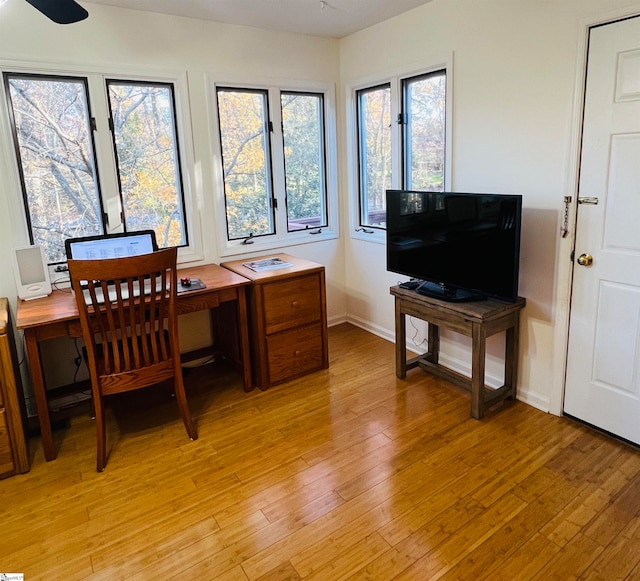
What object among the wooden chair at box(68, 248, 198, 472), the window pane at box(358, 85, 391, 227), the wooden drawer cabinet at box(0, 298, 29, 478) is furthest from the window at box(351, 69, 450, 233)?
the wooden drawer cabinet at box(0, 298, 29, 478)

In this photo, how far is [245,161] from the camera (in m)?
3.67

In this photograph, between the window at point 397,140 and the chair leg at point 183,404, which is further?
the window at point 397,140

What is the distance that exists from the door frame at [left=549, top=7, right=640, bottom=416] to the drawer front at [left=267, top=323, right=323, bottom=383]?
1542 millimetres

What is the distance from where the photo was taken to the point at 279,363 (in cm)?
327

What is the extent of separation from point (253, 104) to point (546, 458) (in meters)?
3.06

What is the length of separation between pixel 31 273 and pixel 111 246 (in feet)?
1.51

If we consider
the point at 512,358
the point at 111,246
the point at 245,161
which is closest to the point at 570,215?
the point at 512,358

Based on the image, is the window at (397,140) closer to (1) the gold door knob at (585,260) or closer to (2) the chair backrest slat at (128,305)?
(1) the gold door knob at (585,260)

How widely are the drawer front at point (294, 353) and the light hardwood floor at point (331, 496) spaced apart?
27 centimetres

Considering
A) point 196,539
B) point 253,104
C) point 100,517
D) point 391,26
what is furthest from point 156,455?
point 391,26

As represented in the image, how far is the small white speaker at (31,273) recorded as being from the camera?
→ 2725 millimetres

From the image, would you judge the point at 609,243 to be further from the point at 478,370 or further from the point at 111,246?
the point at 111,246

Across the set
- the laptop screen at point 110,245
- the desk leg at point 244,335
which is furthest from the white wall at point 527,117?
the laptop screen at point 110,245

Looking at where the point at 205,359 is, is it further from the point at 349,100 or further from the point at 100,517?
the point at 349,100
